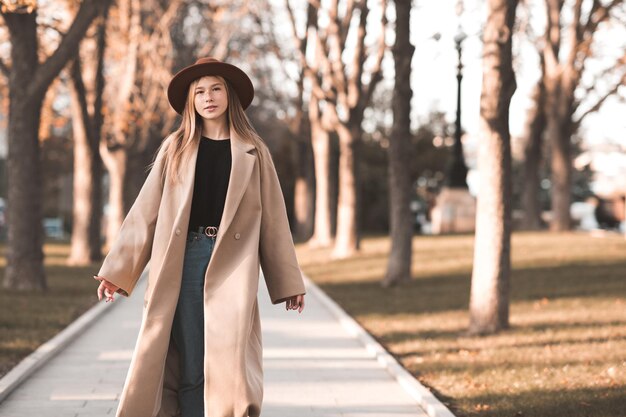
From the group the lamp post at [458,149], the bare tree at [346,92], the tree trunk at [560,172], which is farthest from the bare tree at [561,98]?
the bare tree at [346,92]

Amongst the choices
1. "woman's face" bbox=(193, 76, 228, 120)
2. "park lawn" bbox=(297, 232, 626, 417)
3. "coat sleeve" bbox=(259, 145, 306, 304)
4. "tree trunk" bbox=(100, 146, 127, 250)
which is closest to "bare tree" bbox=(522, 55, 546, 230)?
"park lawn" bbox=(297, 232, 626, 417)

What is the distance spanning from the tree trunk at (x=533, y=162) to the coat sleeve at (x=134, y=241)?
30181 millimetres

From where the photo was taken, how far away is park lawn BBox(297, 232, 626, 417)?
26.7ft

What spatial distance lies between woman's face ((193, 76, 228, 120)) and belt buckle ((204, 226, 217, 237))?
1.81 ft

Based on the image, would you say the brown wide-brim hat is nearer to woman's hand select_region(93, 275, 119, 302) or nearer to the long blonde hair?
the long blonde hair

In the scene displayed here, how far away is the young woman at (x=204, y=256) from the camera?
5.42 metres

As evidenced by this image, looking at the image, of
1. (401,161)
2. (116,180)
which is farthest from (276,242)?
(116,180)

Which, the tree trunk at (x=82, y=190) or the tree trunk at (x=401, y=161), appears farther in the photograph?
the tree trunk at (x=82, y=190)

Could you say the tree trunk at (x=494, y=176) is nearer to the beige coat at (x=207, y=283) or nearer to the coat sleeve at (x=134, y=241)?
the beige coat at (x=207, y=283)

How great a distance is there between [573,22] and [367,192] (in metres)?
21.1

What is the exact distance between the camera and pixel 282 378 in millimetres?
9328

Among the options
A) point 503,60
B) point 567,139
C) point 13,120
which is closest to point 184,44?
point 567,139

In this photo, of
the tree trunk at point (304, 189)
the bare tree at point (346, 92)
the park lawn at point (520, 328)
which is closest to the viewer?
the park lawn at point (520, 328)

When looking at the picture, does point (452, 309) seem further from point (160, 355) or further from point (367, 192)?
point (367, 192)
